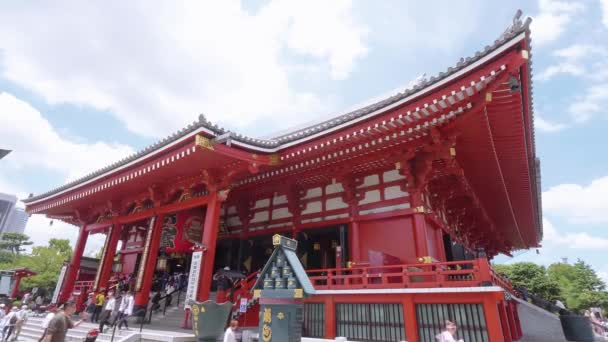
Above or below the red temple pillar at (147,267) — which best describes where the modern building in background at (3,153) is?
above

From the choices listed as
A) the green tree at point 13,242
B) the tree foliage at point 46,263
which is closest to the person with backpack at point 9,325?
the tree foliage at point 46,263

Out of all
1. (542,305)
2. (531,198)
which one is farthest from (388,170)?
(542,305)

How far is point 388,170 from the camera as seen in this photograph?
1187cm

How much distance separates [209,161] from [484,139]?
898 centimetres

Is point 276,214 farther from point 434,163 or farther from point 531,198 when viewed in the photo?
point 531,198

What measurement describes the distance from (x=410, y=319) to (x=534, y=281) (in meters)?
37.3

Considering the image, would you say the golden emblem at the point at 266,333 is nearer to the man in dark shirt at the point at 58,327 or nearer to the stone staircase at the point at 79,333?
the man in dark shirt at the point at 58,327

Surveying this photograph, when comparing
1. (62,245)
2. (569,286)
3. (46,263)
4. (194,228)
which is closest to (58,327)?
(194,228)

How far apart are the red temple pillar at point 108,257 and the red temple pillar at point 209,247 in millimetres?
7349

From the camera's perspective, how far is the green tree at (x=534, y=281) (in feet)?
115

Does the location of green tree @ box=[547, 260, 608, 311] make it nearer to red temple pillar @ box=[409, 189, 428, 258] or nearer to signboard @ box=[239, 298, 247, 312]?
red temple pillar @ box=[409, 189, 428, 258]

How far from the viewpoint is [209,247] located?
1116 cm

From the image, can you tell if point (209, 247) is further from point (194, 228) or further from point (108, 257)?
point (108, 257)

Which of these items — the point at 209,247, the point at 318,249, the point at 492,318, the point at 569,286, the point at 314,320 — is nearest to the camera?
the point at 492,318
